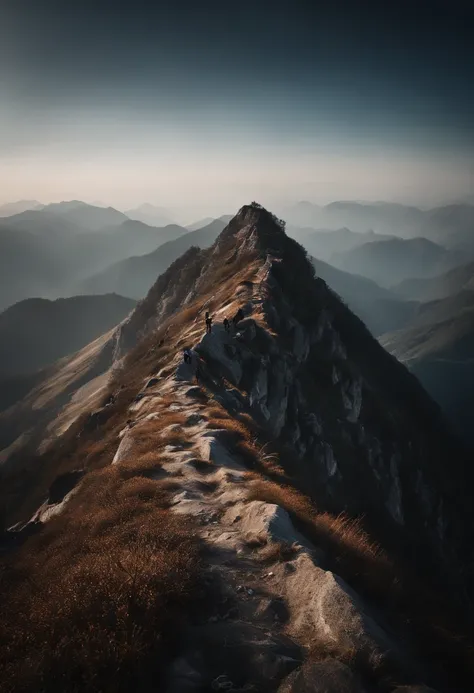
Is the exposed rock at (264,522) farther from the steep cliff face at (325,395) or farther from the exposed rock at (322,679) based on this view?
the steep cliff face at (325,395)

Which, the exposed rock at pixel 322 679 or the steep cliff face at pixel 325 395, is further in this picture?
the steep cliff face at pixel 325 395

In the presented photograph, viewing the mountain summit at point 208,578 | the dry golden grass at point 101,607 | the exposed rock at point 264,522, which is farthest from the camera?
the exposed rock at point 264,522

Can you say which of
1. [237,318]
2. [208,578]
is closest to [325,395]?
[237,318]

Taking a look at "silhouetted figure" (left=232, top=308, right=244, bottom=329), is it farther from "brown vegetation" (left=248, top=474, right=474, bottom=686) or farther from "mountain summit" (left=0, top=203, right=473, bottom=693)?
"brown vegetation" (left=248, top=474, right=474, bottom=686)

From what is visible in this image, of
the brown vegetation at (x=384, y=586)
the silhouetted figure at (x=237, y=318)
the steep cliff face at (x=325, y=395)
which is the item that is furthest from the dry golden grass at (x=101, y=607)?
the silhouetted figure at (x=237, y=318)

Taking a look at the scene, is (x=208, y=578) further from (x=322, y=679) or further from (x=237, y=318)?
(x=237, y=318)

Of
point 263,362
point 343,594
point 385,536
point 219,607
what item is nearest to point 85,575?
point 219,607

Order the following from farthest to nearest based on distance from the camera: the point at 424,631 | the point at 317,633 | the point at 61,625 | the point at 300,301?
the point at 300,301, the point at 424,631, the point at 317,633, the point at 61,625

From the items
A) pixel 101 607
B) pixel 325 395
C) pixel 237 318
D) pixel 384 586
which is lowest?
pixel 325 395

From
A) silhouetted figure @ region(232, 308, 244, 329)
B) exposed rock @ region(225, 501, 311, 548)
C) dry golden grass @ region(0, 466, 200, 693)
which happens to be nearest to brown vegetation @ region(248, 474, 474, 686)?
exposed rock @ region(225, 501, 311, 548)

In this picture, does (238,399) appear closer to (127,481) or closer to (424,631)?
(127,481)

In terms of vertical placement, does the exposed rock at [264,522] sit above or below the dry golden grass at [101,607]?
below
